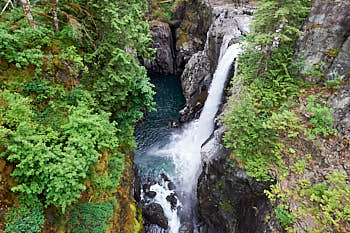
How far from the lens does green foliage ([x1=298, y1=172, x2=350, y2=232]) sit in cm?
659

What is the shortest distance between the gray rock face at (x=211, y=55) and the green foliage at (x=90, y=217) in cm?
1733

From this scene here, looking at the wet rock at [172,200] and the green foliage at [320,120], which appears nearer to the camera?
the green foliage at [320,120]

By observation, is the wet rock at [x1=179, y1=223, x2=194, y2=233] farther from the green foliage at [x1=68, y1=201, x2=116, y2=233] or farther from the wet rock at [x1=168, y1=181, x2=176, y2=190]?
the green foliage at [x1=68, y1=201, x2=116, y2=233]

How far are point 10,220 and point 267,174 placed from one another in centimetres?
962

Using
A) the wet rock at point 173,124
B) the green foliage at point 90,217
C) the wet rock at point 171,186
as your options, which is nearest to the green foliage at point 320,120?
the green foliage at point 90,217

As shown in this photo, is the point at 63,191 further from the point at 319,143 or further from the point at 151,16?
the point at 151,16

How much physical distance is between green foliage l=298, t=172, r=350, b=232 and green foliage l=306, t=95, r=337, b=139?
6.31 ft

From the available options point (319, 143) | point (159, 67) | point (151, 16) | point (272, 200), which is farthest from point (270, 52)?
point (151, 16)

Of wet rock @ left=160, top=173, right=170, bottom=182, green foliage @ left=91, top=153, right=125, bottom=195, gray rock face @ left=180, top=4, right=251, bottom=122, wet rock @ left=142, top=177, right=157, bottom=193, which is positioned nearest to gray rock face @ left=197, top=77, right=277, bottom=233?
wet rock @ left=160, top=173, right=170, bottom=182

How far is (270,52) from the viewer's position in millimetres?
10438

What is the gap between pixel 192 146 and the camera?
2050 cm

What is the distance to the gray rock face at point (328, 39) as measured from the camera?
29.1 feet

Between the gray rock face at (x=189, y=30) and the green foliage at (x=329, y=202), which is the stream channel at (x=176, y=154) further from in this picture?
the gray rock face at (x=189, y=30)

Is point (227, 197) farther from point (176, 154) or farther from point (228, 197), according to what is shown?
point (176, 154)
